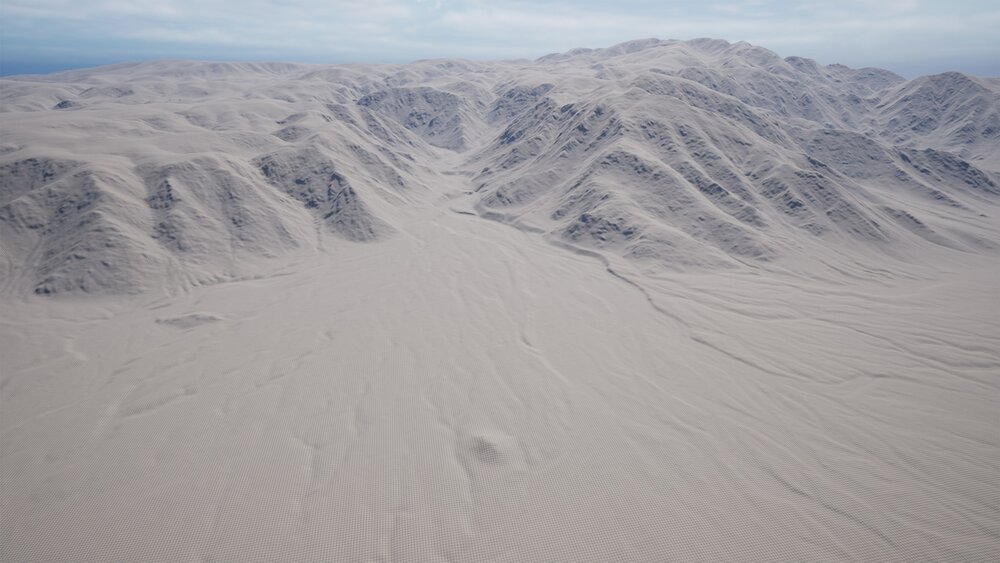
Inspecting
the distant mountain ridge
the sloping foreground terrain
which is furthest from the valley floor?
the distant mountain ridge

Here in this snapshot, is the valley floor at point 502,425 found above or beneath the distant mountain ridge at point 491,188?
beneath

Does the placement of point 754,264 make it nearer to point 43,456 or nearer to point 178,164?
point 43,456

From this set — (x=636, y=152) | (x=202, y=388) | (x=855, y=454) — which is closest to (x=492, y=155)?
(x=636, y=152)

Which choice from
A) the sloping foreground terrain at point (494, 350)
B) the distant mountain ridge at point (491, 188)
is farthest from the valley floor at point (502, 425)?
the distant mountain ridge at point (491, 188)

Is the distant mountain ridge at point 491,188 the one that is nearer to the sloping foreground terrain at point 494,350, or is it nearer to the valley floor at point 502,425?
the sloping foreground terrain at point 494,350

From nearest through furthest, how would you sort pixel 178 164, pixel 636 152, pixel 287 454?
→ pixel 287 454, pixel 178 164, pixel 636 152

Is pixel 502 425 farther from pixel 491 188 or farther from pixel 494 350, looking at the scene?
pixel 491 188

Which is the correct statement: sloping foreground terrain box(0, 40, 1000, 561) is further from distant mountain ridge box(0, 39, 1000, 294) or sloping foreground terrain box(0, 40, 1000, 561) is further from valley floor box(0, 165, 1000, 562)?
distant mountain ridge box(0, 39, 1000, 294)
